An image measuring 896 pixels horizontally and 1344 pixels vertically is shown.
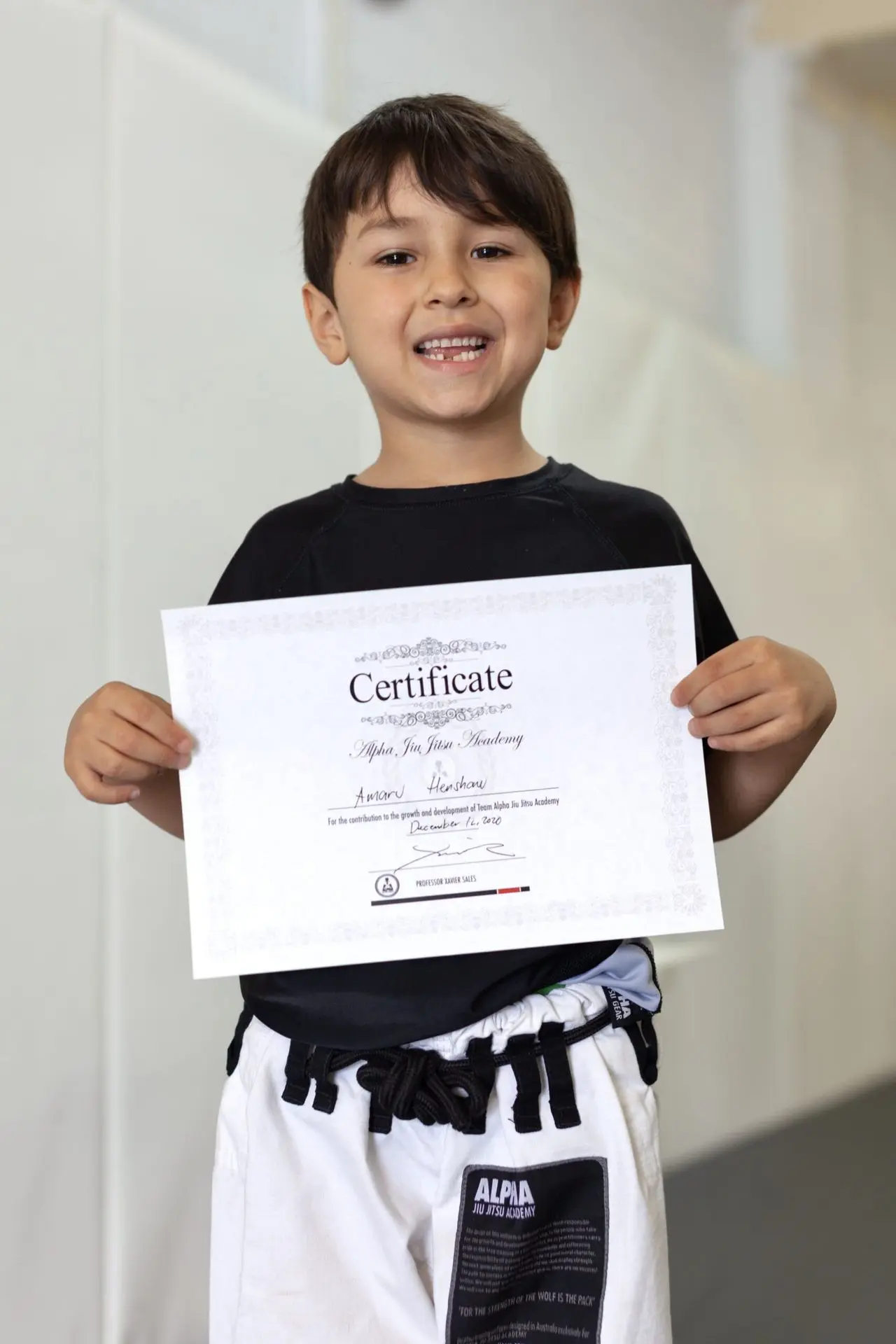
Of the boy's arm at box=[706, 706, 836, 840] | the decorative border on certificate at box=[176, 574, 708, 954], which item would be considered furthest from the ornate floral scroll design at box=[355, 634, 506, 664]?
the boy's arm at box=[706, 706, 836, 840]

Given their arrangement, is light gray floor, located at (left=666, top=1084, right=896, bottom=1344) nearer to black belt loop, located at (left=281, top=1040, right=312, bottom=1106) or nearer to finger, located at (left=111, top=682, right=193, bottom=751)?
black belt loop, located at (left=281, top=1040, right=312, bottom=1106)

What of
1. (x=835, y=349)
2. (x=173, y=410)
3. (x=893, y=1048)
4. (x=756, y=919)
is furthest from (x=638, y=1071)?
(x=835, y=349)

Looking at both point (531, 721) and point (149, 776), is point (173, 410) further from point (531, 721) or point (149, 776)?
point (531, 721)

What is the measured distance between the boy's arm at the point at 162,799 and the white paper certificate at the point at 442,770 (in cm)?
12

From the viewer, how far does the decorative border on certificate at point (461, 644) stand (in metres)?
0.89

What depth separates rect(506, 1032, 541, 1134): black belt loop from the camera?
89 centimetres

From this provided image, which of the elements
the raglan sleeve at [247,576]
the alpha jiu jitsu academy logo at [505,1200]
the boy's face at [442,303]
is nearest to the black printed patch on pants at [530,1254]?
the alpha jiu jitsu academy logo at [505,1200]

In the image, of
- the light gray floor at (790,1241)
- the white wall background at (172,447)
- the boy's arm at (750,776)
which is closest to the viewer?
the boy's arm at (750,776)

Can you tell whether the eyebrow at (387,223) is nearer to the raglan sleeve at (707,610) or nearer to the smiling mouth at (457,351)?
the smiling mouth at (457,351)

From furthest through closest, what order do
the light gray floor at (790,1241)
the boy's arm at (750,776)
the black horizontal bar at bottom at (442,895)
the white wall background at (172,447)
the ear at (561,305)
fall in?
1. the light gray floor at (790,1241)
2. the white wall background at (172,447)
3. the ear at (561,305)
4. the boy's arm at (750,776)
5. the black horizontal bar at bottom at (442,895)

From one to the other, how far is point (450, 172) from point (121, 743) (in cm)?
50

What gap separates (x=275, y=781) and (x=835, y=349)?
9.16ft

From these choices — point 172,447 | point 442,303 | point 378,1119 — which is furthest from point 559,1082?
point 172,447

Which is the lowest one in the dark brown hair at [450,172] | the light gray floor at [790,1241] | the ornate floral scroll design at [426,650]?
the light gray floor at [790,1241]
